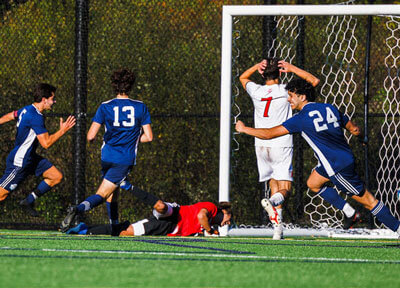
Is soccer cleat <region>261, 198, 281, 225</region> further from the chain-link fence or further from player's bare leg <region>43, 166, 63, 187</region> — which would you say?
player's bare leg <region>43, 166, 63, 187</region>

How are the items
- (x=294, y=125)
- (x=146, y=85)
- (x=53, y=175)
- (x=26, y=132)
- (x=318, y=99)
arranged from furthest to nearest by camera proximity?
(x=146, y=85)
(x=318, y=99)
(x=53, y=175)
(x=26, y=132)
(x=294, y=125)

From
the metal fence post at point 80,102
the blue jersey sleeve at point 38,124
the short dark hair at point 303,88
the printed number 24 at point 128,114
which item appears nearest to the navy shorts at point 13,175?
the blue jersey sleeve at point 38,124

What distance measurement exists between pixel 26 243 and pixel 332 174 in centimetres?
271

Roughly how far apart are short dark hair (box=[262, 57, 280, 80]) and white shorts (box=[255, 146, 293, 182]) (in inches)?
28.0

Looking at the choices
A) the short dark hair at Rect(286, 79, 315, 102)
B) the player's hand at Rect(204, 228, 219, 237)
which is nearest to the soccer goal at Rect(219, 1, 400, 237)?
the player's hand at Rect(204, 228, 219, 237)

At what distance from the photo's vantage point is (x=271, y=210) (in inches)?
285

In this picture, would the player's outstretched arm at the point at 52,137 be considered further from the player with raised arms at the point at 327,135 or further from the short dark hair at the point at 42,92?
the player with raised arms at the point at 327,135

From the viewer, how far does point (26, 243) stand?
598 centimetres

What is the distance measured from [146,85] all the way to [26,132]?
2.60 m

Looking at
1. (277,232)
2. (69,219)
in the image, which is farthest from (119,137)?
(277,232)

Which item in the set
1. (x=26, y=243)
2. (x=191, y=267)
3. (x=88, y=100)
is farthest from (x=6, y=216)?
(x=191, y=267)

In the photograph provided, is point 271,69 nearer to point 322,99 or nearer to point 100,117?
point 100,117

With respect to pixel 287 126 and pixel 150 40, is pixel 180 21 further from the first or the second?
pixel 287 126

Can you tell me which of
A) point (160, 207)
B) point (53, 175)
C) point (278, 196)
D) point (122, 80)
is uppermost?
point (122, 80)
